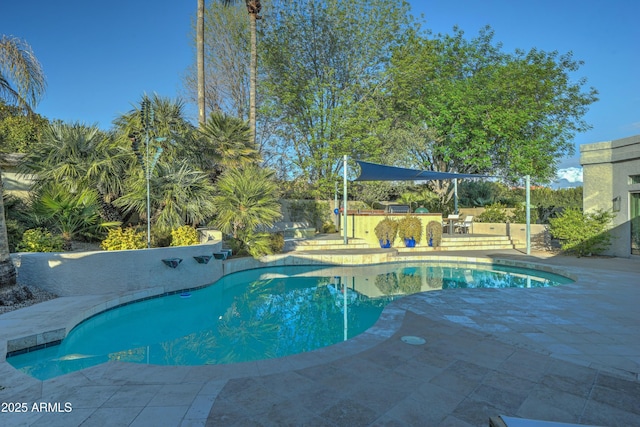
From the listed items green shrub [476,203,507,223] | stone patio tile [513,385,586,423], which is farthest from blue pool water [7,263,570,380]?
green shrub [476,203,507,223]

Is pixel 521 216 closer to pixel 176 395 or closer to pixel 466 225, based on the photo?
pixel 466 225

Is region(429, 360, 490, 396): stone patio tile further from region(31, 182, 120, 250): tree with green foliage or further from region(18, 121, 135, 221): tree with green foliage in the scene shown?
region(18, 121, 135, 221): tree with green foliage

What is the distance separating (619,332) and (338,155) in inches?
531

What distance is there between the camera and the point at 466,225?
1655cm

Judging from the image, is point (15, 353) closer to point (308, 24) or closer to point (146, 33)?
point (146, 33)

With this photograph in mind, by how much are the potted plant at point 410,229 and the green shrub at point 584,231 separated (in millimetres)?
4572

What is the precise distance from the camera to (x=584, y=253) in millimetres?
11086


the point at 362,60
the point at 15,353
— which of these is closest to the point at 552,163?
the point at 362,60

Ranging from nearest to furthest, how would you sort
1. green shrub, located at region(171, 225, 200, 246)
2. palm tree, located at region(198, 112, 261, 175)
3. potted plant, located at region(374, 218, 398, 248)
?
green shrub, located at region(171, 225, 200, 246) < palm tree, located at region(198, 112, 261, 175) < potted plant, located at region(374, 218, 398, 248)

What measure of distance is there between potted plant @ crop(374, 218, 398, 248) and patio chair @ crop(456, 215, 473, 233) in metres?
5.26

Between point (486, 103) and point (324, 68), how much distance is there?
8.95 meters

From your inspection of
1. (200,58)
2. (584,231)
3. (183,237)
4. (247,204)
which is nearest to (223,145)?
(247,204)

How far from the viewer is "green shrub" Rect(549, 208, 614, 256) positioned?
10844 millimetres

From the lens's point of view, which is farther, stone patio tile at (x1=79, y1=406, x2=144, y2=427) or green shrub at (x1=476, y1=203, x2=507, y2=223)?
green shrub at (x1=476, y1=203, x2=507, y2=223)
